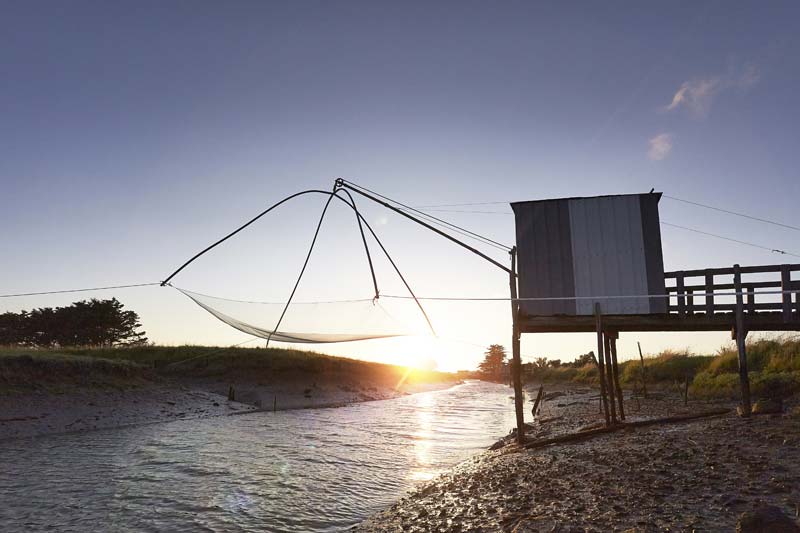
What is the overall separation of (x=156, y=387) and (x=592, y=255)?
2007 cm

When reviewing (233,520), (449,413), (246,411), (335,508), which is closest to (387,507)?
(335,508)

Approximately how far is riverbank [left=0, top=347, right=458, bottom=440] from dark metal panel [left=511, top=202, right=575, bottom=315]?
49.3ft

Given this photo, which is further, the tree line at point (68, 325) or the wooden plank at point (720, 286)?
the tree line at point (68, 325)

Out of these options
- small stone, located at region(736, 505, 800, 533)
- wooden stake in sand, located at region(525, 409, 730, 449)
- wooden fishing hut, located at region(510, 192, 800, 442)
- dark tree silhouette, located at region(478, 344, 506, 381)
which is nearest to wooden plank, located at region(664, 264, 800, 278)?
wooden fishing hut, located at region(510, 192, 800, 442)

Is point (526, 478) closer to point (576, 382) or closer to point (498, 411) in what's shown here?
point (498, 411)

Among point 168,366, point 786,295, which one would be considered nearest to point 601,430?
point 786,295

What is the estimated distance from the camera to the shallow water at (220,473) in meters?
8.27

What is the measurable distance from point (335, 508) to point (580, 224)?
1092 centimetres

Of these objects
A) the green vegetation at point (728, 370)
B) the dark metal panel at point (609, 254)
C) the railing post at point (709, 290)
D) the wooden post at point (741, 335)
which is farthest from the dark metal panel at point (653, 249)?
the green vegetation at point (728, 370)

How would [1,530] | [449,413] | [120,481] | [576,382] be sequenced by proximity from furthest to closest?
[576,382]
[449,413]
[120,481]
[1,530]

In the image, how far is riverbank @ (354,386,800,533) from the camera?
6.27 m

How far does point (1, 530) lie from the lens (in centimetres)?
752

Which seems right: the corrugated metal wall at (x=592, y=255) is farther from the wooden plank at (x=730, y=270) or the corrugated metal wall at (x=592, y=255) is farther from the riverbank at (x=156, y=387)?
the riverbank at (x=156, y=387)

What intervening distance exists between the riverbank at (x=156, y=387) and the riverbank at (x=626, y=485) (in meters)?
14.4
